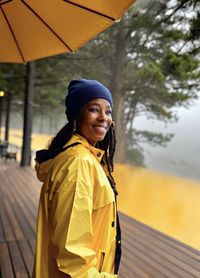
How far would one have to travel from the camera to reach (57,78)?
45.8 feet

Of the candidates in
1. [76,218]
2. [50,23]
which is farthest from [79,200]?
[50,23]

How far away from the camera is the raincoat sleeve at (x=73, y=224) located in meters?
0.94

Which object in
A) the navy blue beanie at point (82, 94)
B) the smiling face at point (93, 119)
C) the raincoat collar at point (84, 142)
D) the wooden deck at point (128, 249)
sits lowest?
the wooden deck at point (128, 249)

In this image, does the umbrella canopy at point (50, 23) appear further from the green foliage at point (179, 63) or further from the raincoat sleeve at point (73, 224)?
the green foliage at point (179, 63)

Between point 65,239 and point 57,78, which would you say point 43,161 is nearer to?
point 65,239

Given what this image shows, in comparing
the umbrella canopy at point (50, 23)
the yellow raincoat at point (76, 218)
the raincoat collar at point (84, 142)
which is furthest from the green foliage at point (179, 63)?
the yellow raincoat at point (76, 218)

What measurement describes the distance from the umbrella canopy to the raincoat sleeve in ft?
4.71

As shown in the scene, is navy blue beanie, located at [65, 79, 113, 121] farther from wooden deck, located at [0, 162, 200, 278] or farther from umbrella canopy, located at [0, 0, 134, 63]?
wooden deck, located at [0, 162, 200, 278]

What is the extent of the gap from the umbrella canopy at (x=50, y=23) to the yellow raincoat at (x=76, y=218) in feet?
4.47

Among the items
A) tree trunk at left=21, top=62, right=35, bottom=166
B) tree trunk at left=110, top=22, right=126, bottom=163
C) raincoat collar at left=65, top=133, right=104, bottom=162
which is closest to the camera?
raincoat collar at left=65, top=133, right=104, bottom=162

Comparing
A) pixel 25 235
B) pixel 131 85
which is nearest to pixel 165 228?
pixel 25 235

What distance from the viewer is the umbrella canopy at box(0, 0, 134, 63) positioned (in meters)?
2.24

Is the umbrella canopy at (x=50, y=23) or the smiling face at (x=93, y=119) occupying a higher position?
the umbrella canopy at (x=50, y=23)

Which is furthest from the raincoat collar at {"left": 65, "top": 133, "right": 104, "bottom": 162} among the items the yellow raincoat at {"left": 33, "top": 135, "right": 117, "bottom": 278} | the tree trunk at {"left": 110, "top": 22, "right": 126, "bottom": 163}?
the tree trunk at {"left": 110, "top": 22, "right": 126, "bottom": 163}
